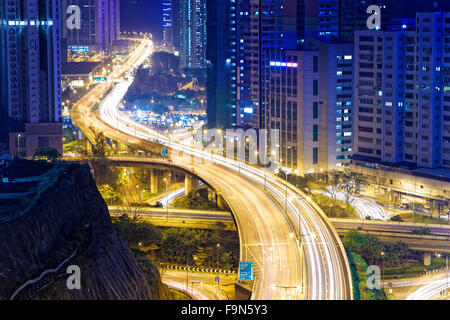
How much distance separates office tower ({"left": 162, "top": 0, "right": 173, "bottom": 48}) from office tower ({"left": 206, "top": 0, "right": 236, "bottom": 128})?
56.0 m

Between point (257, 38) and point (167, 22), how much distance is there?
6312 centimetres

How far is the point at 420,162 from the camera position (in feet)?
117

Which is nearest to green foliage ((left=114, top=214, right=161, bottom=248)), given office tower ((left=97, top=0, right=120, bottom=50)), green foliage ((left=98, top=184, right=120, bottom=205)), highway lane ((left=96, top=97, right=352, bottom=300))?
highway lane ((left=96, top=97, right=352, bottom=300))

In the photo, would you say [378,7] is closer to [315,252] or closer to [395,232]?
[395,232]

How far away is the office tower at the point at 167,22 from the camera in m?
106

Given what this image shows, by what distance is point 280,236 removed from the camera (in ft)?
86.9

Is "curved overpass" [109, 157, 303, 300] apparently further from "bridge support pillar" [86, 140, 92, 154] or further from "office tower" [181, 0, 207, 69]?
"office tower" [181, 0, 207, 69]

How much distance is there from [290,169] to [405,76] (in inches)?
247

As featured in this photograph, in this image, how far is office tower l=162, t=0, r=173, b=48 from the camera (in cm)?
10581

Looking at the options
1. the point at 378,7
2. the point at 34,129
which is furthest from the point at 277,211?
the point at 378,7

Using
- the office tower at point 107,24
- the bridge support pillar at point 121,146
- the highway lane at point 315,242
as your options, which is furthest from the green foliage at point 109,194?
the office tower at point 107,24

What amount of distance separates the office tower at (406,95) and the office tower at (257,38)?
198 inches

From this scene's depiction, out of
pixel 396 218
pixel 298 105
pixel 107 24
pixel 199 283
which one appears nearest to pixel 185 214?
pixel 199 283

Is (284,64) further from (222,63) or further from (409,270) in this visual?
(409,270)
